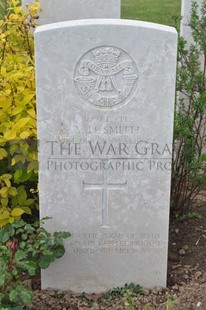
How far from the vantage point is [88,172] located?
3121 millimetres

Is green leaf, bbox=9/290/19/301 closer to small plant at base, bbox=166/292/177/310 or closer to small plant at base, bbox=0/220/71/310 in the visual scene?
small plant at base, bbox=0/220/71/310

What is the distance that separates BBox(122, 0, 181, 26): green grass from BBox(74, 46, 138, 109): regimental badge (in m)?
6.98

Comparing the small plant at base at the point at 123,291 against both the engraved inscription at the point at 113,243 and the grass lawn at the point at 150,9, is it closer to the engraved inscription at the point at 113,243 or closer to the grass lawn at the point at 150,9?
the engraved inscription at the point at 113,243

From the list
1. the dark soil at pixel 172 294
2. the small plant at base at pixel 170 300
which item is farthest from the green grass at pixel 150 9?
the small plant at base at pixel 170 300

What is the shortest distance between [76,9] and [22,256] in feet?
8.49

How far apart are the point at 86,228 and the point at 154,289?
1.80 feet

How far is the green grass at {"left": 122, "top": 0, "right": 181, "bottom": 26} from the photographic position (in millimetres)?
10109

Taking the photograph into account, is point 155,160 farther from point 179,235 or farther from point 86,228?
point 179,235

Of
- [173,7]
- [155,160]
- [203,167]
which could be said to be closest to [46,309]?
[155,160]

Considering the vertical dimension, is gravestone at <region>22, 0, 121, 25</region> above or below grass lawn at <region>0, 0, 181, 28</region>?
below

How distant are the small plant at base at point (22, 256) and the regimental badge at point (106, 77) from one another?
0.75 m

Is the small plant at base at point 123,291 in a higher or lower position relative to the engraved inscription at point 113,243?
lower

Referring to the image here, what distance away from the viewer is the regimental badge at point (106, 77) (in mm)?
2867

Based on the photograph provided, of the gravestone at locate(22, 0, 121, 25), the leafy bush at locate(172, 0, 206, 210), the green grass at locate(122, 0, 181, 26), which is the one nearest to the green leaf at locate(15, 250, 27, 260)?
the leafy bush at locate(172, 0, 206, 210)
